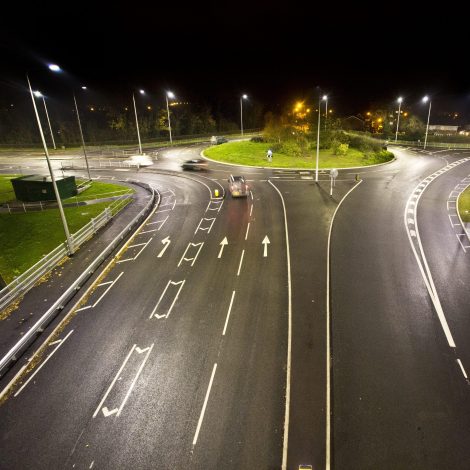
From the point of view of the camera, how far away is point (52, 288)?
62.3 feet

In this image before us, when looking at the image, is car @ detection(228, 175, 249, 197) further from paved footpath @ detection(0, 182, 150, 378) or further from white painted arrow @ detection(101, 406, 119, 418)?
white painted arrow @ detection(101, 406, 119, 418)

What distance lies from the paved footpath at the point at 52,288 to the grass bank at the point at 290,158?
32.0 m

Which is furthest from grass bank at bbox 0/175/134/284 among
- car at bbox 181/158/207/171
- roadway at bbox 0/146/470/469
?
car at bbox 181/158/207/171

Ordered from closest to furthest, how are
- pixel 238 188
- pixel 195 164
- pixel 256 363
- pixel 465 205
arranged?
pixel 256 363 → pixel 465 205 → pixel 238 188 → pixel 195 164

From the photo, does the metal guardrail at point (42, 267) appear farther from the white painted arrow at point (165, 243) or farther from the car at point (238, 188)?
the car at point (238, 188)

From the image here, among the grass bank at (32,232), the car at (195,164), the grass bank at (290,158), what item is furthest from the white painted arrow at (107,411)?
the grass bank at (290,158)

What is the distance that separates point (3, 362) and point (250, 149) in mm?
61133

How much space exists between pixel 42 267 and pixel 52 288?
2118mm

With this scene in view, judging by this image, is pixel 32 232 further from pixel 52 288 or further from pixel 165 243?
pixel 165 243

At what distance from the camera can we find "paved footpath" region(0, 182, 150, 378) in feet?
51.0

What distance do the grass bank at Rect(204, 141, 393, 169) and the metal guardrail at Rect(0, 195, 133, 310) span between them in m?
31.9

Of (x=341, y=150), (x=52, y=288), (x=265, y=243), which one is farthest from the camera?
(x=341, y=150)

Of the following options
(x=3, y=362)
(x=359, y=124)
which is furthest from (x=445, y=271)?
(x=359, y=124)

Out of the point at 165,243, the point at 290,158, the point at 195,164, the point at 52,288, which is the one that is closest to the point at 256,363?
the point at 52,288
